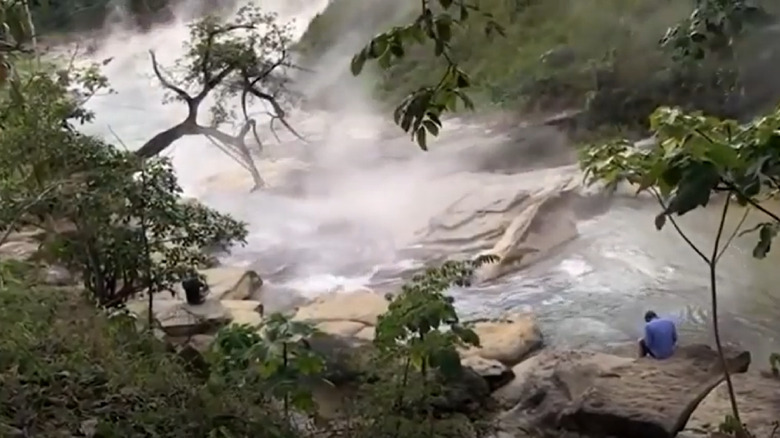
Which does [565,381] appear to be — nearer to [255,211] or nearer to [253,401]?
[253,401]

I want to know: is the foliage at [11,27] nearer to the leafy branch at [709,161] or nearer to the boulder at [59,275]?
the leafy branch at [709,161]

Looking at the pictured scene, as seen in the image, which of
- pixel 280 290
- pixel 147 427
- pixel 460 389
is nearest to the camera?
pixel 147 427

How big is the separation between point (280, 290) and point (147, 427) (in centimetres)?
306

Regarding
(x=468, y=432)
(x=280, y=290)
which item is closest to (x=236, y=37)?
(x=280, y=290)

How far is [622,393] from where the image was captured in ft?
8.14

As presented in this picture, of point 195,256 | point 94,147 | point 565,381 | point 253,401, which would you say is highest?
point 94,147

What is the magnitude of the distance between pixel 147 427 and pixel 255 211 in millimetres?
4174

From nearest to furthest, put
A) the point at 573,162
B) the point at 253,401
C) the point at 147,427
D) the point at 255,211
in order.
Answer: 1. the point at 147,427
2. the point at 253,401
3. the point at 255,211
4. the point at 573,162

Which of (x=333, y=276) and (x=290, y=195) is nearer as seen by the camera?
(x=333, y=276)

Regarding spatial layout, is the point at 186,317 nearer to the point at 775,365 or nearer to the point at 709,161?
the point at 775,365

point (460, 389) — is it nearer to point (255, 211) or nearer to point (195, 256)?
point (195, 256)

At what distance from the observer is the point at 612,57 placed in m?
6.42

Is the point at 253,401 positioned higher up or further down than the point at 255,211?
further down

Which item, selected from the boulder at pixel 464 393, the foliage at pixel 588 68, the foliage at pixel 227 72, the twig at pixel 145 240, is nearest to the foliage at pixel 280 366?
the boulder at pixel 464 393
